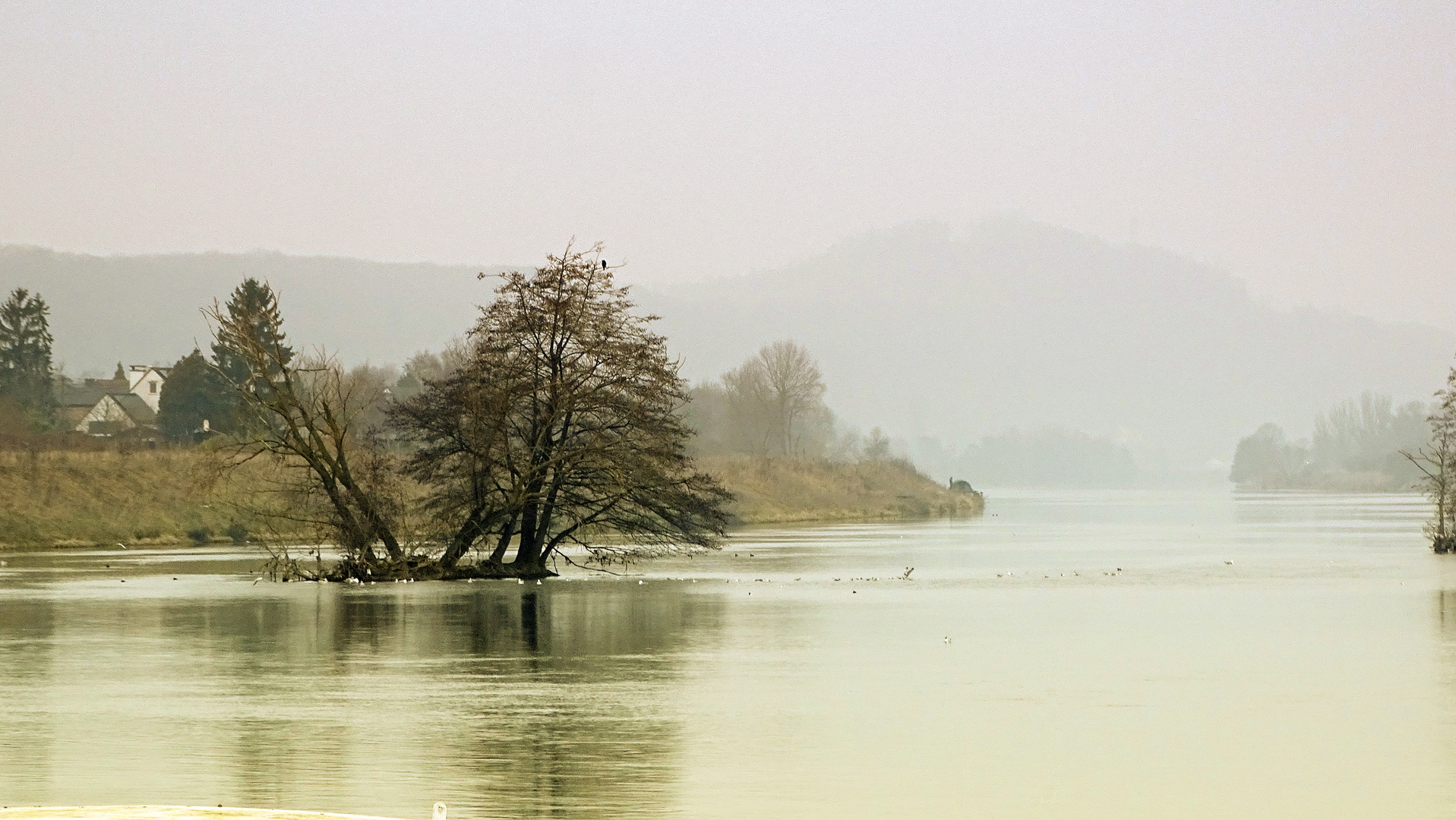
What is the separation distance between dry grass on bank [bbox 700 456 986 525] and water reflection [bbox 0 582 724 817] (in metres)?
66.3

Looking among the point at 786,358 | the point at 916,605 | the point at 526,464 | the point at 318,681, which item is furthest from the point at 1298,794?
the point at 786,358

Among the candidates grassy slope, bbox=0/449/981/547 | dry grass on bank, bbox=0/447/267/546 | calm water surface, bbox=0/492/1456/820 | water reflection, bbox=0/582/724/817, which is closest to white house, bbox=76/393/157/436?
grassy slope, bbox=0/449/981/547

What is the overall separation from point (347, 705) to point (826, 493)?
321 feet

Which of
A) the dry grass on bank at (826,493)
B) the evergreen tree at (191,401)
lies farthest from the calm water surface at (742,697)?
the evergreen tree at (191,401)

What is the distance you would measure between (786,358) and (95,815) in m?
167

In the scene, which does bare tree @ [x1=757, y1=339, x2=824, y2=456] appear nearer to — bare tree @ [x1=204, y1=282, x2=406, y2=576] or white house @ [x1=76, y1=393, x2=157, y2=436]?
white house @ [x1=76, y1=393, x2=157, y2=436]

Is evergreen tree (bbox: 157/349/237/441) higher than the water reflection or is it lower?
higher

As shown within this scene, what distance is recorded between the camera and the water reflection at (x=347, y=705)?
14.2m

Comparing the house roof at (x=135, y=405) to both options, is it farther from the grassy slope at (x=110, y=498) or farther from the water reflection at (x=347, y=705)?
the water reflection at (x=347, y=705)

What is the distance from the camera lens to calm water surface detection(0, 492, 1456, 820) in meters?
14.3

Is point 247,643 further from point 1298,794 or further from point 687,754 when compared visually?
point 1298,794

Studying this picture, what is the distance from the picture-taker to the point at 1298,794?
46.9 feet

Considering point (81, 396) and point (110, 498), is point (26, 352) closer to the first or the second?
point (81, 396)

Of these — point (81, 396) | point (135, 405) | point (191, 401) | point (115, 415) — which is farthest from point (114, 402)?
point (191, 401)
